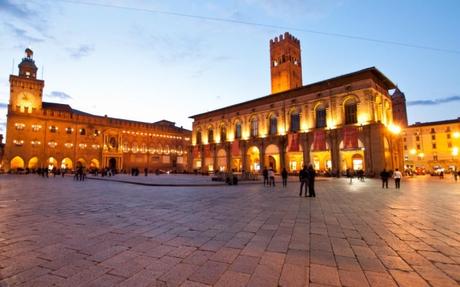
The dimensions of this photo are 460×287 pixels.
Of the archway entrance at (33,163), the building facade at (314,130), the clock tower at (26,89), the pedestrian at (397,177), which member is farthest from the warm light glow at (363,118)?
the clock tower at (26,89)

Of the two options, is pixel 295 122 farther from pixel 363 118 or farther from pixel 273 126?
pixel 363 118

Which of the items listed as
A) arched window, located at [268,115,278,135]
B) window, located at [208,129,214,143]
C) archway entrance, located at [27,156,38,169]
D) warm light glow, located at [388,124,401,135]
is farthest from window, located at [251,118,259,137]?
archway entrance, located at [27,156,38,169]

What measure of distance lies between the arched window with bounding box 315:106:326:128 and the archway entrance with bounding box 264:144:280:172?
296 inches

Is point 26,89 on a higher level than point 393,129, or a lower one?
higher

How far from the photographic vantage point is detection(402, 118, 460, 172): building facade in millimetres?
60500

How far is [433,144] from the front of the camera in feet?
211

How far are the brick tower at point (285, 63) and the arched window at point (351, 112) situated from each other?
20.3 m

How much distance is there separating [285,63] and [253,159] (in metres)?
23.0

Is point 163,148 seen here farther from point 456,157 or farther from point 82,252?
point 456,157

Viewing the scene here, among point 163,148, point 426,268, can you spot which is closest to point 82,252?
point 426,268

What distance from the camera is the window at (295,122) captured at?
123 feet

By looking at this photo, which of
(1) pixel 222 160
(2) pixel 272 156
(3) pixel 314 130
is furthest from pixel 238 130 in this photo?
(3) pixel 314 130

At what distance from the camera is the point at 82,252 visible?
381 centimetres

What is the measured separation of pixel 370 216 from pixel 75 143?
202 feet
